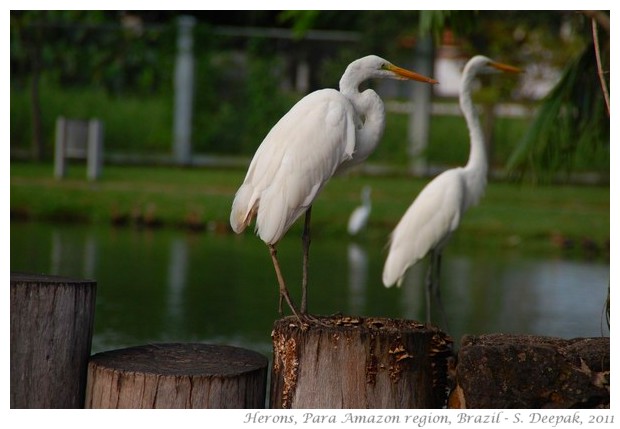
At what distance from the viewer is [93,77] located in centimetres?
1461

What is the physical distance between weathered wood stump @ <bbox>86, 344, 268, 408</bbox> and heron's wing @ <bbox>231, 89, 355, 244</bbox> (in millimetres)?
484

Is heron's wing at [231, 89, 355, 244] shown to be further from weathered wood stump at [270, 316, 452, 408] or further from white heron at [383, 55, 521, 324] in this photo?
white heron at [383, 55, 521, 324]

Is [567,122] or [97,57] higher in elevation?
[97,57]

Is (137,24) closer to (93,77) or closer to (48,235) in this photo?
(93,77)

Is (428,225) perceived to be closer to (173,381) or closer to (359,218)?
(173,381)

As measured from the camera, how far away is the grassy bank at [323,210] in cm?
1027

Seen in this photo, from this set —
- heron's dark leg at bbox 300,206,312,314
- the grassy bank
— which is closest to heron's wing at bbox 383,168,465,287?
heron's dark leg at bbox 300,206,312,314

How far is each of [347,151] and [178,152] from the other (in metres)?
10.8

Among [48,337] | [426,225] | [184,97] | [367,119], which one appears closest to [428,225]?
[426,225]

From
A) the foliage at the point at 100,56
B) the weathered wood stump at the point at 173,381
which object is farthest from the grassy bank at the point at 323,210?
the weathered wood stump at the point at 173,381

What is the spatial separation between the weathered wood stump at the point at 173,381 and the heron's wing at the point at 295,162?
0.48 metres

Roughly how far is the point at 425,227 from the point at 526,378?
2534 millimetres

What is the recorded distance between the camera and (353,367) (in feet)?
11.1

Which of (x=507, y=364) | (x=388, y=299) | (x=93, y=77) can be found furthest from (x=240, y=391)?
(x=93, y=77)
